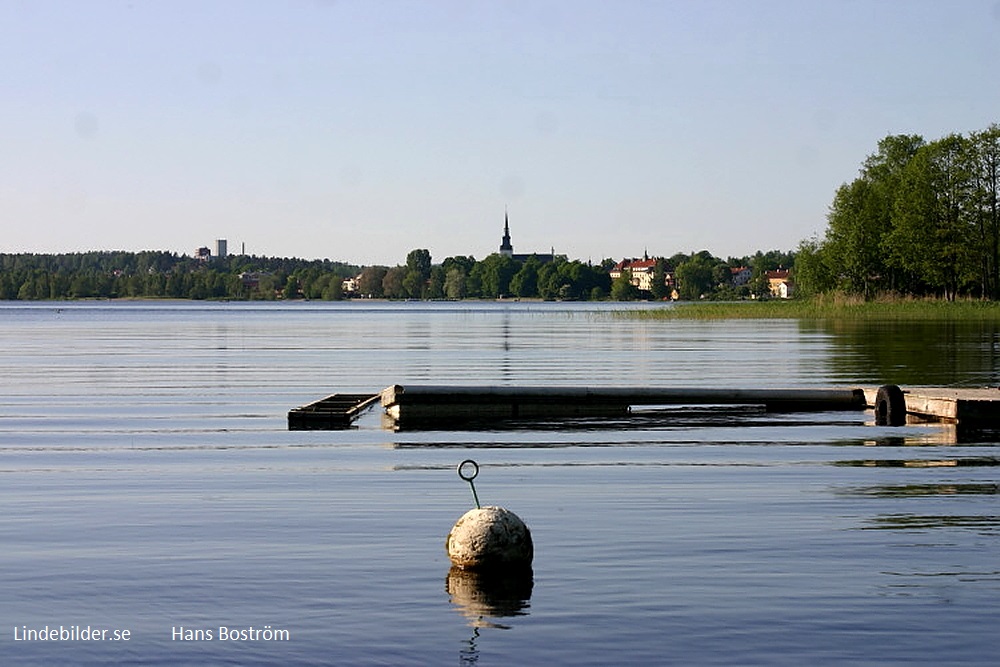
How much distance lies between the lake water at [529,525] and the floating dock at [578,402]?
57 centimetres

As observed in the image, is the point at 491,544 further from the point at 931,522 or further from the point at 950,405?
the point at 950,405

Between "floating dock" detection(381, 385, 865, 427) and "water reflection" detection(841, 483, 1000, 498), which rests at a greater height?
"floating dock" detection(381, 385, 865, 427)

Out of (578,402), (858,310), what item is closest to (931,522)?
(578,402)

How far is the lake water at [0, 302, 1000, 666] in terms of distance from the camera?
12031 mm

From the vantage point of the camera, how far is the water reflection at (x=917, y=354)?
1683 inches

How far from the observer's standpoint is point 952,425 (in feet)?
98.1

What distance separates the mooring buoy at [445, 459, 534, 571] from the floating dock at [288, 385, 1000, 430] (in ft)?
51.8

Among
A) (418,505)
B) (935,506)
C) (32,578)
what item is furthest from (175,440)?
(935,506)

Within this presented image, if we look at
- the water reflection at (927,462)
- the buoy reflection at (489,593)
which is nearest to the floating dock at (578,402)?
the water reflection at (927,462)

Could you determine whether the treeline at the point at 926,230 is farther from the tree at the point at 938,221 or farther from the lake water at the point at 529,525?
the lake water at the point at 529,525

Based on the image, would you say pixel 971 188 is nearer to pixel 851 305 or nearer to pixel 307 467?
pixel 851 305

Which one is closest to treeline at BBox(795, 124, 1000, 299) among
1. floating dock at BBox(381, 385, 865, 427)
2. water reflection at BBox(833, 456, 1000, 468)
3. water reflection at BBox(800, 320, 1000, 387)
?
water reflection at BBox(800, 320, 1000, 387)

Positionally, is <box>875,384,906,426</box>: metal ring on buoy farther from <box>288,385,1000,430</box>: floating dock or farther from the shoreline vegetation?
the shoreline vegetation

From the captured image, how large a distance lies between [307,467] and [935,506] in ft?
33.7
